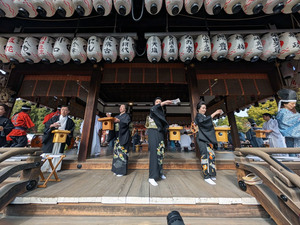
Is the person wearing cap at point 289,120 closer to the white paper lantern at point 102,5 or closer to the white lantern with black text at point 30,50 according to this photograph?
the white paper lantern at point 102,5

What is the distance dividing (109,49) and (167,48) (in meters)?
1.96

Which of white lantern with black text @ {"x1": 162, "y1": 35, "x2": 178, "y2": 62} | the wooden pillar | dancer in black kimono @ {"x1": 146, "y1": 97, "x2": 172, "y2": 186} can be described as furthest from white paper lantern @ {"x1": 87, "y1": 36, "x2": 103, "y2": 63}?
dancer in black kimono @ {"x1": 146, "y1": 97, "x2": 172, "y2": 186}

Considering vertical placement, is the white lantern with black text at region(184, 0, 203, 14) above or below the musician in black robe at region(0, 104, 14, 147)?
above

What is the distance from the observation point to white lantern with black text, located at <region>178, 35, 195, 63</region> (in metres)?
4.11

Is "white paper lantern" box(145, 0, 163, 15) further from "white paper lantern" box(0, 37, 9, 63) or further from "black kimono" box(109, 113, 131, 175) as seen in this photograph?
"white paper lantern" box(0, 37, 9, 63)

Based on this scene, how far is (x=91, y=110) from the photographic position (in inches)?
191

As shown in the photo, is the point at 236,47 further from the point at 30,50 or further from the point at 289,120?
the point at 30,50

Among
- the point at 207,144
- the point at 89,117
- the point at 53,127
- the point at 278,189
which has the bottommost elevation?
the point at 278,189

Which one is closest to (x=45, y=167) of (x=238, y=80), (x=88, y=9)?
(x=88, y=9)

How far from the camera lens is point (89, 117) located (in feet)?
15.7

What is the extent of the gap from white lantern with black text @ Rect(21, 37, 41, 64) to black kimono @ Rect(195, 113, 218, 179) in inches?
230

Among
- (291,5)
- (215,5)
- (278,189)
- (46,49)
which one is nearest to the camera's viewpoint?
(278,189)

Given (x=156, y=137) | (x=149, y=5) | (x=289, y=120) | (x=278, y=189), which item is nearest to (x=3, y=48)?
(x=149, y=5)

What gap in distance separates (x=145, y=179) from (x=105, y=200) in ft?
4.13
